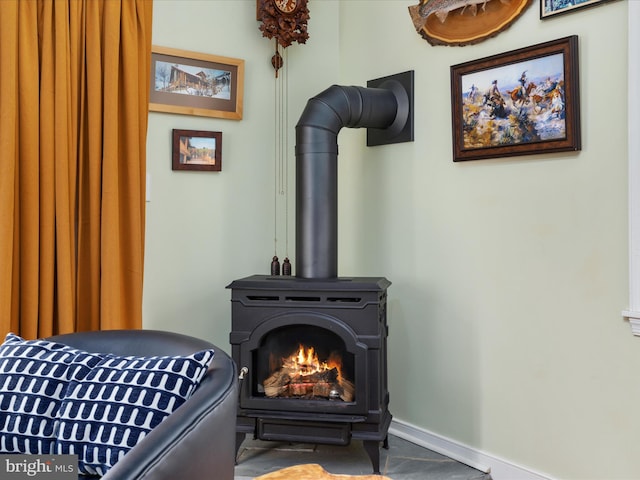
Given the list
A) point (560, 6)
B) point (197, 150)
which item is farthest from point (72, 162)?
point (560, 6)

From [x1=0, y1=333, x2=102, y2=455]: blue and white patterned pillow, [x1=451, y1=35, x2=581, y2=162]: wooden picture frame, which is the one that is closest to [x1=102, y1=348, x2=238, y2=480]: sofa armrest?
[x1=0, y1=333, x2=102, y2=455]: blue and white patterned pillow

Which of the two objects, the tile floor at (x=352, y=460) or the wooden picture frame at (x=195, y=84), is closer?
the tile floor at (x=352, y=460)

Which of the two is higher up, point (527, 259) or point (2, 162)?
point (2, 162)

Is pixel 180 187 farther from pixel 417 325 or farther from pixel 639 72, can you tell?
pixel 639 72

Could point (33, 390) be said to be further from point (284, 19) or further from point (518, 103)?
point (284, 19)

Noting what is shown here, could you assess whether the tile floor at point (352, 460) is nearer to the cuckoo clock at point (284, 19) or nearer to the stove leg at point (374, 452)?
the stove leg at point (374, 452)

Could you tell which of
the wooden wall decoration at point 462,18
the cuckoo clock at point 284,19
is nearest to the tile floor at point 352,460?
the wooden wall decoration at point 462,18

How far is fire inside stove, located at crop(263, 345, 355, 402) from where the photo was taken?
267cm

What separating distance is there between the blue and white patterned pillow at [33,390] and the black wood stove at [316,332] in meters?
1.03

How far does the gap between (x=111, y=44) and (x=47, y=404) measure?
1.69m

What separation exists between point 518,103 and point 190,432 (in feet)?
6.07

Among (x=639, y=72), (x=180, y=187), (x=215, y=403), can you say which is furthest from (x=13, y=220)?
(x=639, y=72)

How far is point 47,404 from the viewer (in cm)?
156

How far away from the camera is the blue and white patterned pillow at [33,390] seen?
154 centimetres
